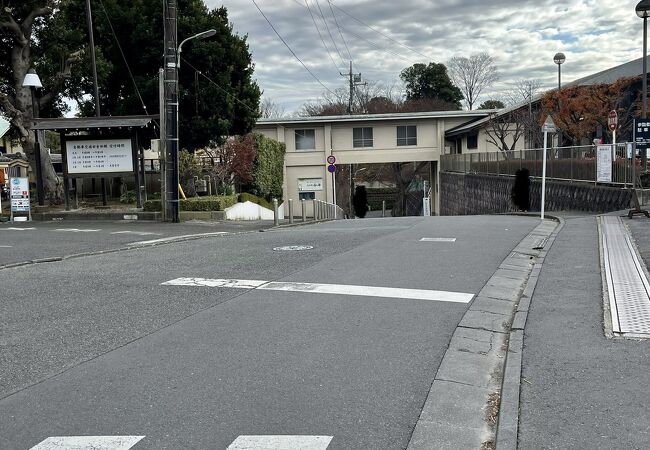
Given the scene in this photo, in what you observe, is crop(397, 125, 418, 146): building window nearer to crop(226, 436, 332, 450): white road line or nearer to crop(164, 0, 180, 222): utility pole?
crop(164, 0, 180, 222): utility pole

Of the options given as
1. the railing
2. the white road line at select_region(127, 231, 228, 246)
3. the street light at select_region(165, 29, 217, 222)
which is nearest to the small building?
the railing

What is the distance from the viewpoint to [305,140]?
46.3m

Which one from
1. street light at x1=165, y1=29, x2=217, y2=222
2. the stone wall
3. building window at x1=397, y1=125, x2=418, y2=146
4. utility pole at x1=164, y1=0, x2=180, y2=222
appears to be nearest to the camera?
the stone wall

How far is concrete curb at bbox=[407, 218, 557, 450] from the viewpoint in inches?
159

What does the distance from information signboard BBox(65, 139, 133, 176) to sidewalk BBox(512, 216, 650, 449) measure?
1645cm

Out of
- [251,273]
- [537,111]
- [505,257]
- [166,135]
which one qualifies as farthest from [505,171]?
[251,273]

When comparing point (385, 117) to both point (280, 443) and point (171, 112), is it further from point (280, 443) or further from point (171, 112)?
point (280, 443)

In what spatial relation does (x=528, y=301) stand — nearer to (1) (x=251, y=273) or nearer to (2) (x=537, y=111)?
(1) (x=251, y=273)

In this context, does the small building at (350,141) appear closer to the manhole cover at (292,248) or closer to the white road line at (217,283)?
the manhole cover at (292,248)

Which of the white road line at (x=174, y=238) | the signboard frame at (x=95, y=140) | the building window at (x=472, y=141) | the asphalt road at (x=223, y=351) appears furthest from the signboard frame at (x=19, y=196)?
the building window at (x=472, y=141)

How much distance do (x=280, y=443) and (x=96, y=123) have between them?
61.1ft

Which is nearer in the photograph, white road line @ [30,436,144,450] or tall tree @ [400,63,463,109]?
white road line @ [30,436,144,450]

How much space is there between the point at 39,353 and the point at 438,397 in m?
3.68

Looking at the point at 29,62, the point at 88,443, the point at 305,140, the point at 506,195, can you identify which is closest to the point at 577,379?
the point at 88,443
